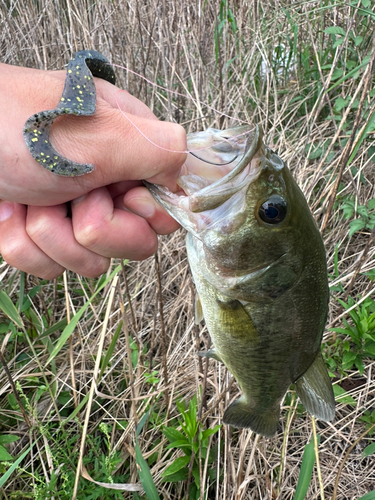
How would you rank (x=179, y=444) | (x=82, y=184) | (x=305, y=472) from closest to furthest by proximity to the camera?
(x=82, y=184) < (x=305, y=472) < (x=179, y=444)

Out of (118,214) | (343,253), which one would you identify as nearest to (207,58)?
(343,253)

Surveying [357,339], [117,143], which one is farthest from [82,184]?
[357,339]

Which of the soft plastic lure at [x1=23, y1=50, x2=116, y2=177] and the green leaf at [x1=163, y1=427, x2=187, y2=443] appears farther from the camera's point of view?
the green leaf at [x1=163, y1=427, x2=187, y2=443]

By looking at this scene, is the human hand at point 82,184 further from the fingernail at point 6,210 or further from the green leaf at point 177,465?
the green leaf at point 177,465

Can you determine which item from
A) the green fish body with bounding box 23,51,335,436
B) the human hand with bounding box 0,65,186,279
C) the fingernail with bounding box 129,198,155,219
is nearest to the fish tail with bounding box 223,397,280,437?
the green fish body with bounding box 23,51,335,436

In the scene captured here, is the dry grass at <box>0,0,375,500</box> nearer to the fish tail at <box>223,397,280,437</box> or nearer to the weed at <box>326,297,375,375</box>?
the weed at <box>326,297,375,375</box>

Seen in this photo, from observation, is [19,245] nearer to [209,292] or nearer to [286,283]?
[209,292]

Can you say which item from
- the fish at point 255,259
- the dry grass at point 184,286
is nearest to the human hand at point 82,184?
the fish at point 255,259

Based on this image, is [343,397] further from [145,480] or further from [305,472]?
[145,480]
